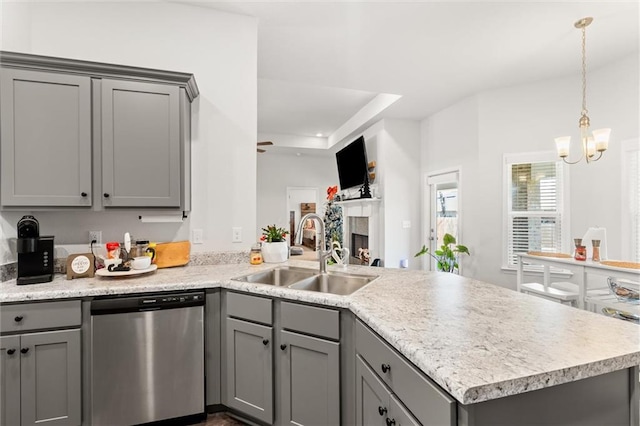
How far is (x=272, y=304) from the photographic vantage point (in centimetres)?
175

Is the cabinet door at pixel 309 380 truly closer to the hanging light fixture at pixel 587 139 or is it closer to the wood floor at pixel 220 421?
the wood floor at pixel 220 421

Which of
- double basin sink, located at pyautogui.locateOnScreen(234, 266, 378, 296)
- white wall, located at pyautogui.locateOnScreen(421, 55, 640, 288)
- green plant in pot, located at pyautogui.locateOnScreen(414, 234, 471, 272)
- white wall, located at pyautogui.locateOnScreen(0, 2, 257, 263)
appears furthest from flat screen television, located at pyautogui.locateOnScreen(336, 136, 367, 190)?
double basin sink, located at pyautogui.locateOnScreen(234, 266, 378, 296)

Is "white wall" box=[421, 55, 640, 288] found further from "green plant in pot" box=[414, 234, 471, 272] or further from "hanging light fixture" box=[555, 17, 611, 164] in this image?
"hanging light fixture" box=[555, 17, 611, 164]

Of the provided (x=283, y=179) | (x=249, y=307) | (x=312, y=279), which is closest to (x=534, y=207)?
(x=312, y=279)

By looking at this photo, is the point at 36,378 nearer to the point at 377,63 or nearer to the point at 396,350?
the point at 396,350

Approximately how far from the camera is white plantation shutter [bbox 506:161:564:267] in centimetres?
390

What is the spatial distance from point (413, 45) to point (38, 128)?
3225 millimetres

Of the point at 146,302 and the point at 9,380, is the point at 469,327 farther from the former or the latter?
the point at 9,380

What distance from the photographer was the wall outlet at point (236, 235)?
8.52 feet

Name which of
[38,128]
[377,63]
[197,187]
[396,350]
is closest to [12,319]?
[38,128]

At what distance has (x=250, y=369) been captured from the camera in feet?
6.00

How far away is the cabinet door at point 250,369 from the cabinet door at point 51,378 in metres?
0.83

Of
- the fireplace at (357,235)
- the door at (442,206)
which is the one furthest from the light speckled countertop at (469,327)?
the fireplace at (357,235)

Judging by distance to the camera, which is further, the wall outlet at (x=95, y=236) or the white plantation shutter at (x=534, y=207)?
the white plantation shutter at (x=534, y=207)
